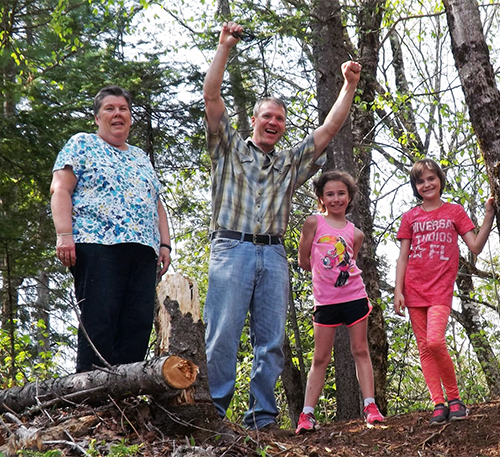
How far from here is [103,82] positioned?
314 inches

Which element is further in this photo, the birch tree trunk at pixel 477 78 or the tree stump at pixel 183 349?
the birch tree trunk at pixel 477 78

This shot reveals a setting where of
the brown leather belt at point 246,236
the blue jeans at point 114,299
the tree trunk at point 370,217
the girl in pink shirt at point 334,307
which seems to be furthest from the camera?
the tree trunk at point 370,217

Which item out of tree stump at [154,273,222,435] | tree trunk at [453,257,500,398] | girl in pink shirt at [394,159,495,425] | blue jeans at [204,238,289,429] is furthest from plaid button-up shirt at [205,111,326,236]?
tree trunk at [453,257,500,398]

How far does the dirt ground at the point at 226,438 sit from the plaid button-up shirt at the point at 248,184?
1408 millimetres

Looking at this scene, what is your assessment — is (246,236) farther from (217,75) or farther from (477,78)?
(477,78)

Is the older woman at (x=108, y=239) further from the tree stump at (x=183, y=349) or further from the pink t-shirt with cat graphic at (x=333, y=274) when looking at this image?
the pink t-shirt with cat graphic at (x=333, y=274)

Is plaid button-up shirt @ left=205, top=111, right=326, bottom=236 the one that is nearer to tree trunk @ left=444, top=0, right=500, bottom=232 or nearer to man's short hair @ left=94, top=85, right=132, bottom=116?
man's short hair @ left=94, top=85, right=132, bottom=116

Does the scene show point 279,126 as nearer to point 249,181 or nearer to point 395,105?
point 249,181

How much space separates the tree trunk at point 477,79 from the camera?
4.28 metres

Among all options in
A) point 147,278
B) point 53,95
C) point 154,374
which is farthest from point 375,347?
point 53,95

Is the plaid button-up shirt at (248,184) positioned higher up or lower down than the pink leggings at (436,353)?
higher up

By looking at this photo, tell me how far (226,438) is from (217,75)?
2316 mm

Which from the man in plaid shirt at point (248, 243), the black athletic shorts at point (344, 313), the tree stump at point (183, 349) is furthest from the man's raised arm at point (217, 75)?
the black athletic shorts at point (344, 313)

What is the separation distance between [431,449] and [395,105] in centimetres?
583
